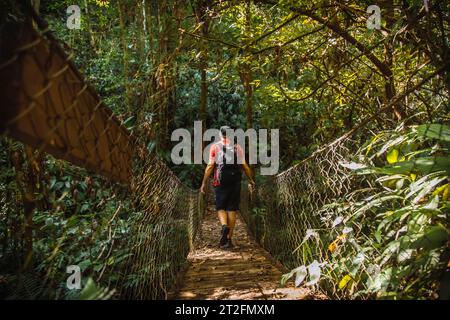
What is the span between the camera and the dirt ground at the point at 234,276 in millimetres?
1858

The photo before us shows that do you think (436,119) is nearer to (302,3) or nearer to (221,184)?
(302,3)

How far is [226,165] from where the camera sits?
3.61 m

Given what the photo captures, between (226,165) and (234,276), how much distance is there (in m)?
1.41

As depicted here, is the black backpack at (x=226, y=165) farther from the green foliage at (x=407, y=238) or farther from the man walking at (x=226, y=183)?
the green foliage at (x=407, y=238)

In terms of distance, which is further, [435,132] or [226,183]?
[226,183]

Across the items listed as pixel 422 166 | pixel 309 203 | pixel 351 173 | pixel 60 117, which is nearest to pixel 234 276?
pixel 309 203

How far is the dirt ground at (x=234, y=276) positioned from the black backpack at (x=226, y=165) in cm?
67

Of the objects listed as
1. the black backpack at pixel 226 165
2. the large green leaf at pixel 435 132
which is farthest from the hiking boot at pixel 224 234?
the large green leaf at pixel 435 132

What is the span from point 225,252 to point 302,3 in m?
2.17

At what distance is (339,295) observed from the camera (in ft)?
5.16

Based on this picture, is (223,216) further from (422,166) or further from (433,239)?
(433,239)

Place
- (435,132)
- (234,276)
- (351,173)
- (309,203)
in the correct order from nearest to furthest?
(435,132) → (351,173) → (309,203) → (234,276)

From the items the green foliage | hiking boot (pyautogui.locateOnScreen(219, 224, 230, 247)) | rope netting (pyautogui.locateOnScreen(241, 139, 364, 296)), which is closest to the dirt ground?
hiking boot (pyautogui.locateOnScreen(219, 224, 230, 247))

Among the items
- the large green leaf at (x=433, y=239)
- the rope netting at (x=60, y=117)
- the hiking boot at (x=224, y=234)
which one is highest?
the rope netting at (x=60, y=117)
